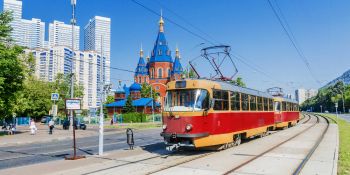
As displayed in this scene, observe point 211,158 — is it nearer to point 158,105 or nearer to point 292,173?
point 292,173

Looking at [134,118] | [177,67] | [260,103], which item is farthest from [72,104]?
[177,67]

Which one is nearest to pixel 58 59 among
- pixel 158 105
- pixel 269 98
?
pixel 158 105

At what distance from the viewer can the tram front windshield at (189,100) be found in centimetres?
1478

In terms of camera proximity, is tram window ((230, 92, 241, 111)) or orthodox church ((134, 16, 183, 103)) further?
orthodox church ((134, 16, 183, 103))

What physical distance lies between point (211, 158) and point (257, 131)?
889cm

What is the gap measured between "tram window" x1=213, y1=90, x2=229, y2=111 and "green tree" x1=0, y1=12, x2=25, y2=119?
21295 millimetres

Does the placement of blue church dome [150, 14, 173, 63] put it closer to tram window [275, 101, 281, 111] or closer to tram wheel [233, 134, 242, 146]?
tram window [275, 101, 281, 111]

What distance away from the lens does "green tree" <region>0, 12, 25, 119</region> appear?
100 ft

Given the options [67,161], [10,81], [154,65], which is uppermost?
[154,65]

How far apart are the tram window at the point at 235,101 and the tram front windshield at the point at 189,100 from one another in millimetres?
2687

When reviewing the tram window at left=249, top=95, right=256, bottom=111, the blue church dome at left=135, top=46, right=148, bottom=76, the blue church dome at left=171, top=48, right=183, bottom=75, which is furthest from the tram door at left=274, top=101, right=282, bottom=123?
the blue church dome at left=135, top=46, right=148, bottom=76

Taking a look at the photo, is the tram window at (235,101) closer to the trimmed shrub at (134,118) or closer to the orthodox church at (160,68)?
the trimmed shrub at (134,118)

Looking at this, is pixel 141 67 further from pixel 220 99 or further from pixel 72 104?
pixel 220 99

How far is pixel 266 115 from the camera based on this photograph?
24.6 m
